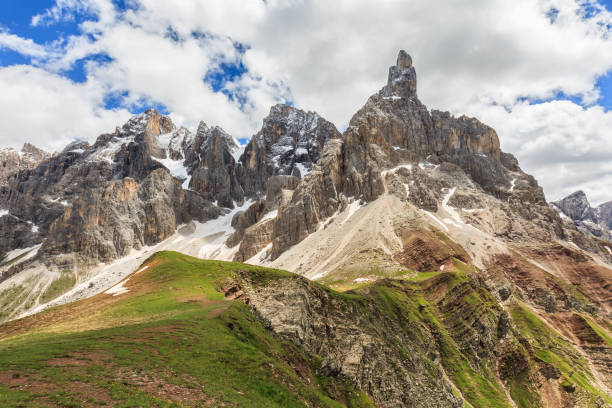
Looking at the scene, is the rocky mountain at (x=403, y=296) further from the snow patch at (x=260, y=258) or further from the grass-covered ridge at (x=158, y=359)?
the snow patch at (x=260, y=258)

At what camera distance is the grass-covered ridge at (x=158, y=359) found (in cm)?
1719

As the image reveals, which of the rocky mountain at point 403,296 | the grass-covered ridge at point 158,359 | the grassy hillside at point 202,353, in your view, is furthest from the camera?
the rocky mountain at point 403,296

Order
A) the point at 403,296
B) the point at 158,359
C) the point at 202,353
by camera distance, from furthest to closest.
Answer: the point at 403,296
the point at 202,353
the point at 158,359

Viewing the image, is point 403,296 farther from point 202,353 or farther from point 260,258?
point 260,258

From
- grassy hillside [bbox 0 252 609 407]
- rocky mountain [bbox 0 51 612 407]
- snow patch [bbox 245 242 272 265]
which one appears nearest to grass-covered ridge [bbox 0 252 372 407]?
grassy hillside [bbox 0 252 609 407]

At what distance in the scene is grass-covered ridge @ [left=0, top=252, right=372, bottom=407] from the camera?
56.4 ft

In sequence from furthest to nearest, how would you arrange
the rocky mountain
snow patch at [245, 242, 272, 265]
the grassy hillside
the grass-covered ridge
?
snow patch at [245, 242, 272, 265], the rocky mountain, the grassy hillside, the grass-covered ridge

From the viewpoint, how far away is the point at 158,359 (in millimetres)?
22406

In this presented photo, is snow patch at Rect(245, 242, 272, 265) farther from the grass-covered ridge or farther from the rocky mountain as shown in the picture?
the grass-covered ridge

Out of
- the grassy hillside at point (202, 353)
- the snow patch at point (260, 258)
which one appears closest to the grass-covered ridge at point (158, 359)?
the grassy hillside at point (202, 353)

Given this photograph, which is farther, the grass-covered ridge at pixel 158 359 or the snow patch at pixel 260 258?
the snow patch at pixel 260 258

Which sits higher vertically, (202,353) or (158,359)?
(158,359)

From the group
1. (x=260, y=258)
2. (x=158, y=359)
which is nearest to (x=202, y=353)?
(x=158, y=359)

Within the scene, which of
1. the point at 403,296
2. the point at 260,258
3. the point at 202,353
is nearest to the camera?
the point at 202,353
